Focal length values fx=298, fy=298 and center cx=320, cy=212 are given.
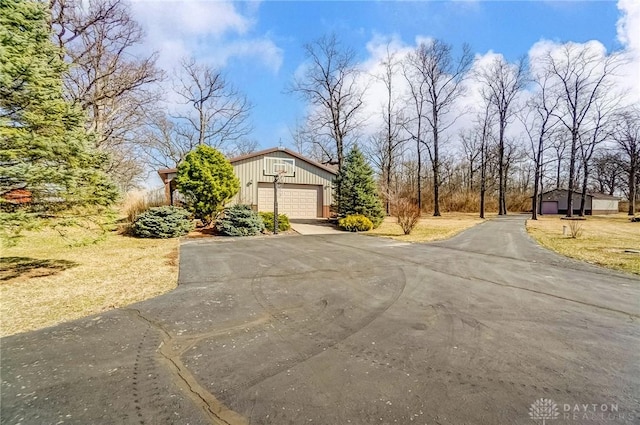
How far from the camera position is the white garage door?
18.6m

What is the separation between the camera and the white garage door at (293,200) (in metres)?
18.6

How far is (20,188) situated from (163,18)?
740 cm

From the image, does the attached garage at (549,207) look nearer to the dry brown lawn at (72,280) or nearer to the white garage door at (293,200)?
the white garage door at (293,200)

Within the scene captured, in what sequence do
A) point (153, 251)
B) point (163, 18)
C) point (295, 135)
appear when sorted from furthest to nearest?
point (295, 135)
point (163, 18)
point (153, 251)

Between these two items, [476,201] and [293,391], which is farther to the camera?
[476,201]

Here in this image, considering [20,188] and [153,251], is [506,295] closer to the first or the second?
[20,188]

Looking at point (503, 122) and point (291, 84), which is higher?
point (291, 84)

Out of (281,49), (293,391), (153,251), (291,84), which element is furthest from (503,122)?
(293,391)

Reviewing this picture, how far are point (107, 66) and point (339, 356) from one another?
21.6 meters

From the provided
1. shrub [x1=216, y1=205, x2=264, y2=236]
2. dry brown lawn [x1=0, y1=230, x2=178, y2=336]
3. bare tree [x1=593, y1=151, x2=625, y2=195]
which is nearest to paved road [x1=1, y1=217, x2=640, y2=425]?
dry brown lawn [x1=0, y1=230, x2=178, y2=336]

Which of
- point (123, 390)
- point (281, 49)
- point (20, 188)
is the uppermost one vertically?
point (281, 49)

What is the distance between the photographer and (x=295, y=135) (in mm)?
34875

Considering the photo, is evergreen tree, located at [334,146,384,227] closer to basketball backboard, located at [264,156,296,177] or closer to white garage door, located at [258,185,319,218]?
white garage door, located at [258,185,319,218]

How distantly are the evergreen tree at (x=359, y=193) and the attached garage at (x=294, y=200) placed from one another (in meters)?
3.21
